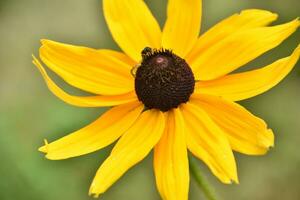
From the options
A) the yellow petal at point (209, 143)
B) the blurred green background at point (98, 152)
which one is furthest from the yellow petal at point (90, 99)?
the blurred green background at point (98, 152)

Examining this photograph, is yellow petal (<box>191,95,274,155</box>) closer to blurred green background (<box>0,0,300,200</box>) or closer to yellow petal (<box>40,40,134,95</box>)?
yellow petal (<box>40,40,134,95</box>)

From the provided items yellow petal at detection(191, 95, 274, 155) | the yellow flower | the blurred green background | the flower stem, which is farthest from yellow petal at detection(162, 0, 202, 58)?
the blurred green background

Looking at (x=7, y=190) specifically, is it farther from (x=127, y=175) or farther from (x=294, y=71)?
(x=294, y=71)

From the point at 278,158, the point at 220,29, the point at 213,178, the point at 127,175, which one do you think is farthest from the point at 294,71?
the point at 220,29

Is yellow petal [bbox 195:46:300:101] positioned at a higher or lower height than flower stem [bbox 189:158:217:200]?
higher

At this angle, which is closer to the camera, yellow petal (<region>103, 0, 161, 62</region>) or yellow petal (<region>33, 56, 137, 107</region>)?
yellow petal (<region>33, 56, 137, 107</region>)

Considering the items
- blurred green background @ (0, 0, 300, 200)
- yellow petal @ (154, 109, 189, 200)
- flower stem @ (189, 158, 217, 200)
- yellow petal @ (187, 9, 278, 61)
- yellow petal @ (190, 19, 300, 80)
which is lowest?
blurred green background @ (0, 0, 300, 200)

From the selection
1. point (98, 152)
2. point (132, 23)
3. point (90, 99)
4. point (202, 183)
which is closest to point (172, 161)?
point (202, 183)
